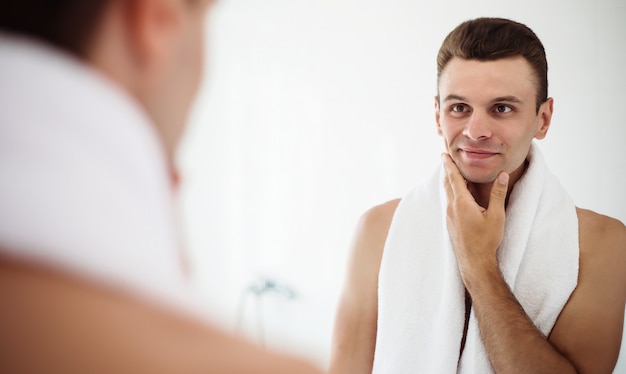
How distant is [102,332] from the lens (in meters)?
0.30

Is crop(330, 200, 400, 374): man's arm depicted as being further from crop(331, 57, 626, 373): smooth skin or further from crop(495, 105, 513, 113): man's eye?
crop(495, 105, 513, 113): man's eye

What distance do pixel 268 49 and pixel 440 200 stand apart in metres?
0.42

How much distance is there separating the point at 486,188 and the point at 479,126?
114mm

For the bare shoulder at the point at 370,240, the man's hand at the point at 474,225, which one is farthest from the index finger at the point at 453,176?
the bare shoulder at the point at 370,240

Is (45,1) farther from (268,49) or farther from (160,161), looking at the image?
(268,49)

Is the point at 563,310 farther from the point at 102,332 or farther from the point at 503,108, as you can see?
the point at 102,332

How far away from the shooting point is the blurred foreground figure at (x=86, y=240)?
303mm

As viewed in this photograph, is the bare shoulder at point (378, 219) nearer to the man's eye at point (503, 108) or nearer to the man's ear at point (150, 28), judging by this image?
the man's eye at point (503, 108)

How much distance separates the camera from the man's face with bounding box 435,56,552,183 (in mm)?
680

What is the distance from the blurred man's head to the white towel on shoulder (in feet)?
1.58

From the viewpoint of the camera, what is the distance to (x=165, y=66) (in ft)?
1.24

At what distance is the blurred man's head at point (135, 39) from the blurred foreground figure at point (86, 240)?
0.01m

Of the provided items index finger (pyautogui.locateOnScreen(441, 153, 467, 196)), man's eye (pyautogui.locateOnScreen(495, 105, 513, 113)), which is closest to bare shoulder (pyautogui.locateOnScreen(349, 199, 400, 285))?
index finger (pyautogui.locateOnScreen(441, 153, 467, 196))

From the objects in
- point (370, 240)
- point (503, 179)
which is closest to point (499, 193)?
point (503, 179)
